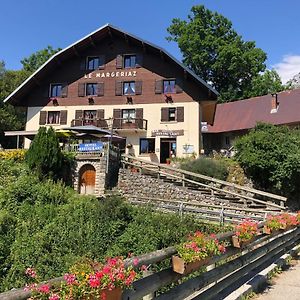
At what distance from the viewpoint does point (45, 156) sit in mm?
22734

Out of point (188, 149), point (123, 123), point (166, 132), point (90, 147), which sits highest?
point (123, 123)

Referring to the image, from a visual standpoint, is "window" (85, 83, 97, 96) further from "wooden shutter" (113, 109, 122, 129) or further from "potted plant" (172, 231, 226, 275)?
"potted plant" (172, 231, 226, 275)

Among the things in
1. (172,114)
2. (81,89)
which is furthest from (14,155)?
(172,114)

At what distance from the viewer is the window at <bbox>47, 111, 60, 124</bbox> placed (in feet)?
107

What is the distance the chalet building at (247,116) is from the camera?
119 ft

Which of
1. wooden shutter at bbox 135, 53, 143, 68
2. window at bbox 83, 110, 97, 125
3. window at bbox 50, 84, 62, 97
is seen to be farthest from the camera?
window at bbox 50, 84, 62, 97

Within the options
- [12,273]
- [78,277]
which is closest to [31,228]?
[12,273]

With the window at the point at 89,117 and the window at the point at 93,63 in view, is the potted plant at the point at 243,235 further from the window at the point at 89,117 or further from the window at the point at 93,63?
the window at the point at 93,63

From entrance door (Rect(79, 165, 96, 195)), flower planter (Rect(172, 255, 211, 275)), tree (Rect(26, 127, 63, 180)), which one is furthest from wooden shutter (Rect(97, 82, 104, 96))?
flower planter (Rect(172, 255, 211, 275))

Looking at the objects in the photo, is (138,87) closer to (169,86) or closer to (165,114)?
(169,86)

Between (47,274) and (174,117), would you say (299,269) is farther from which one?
(174,117)

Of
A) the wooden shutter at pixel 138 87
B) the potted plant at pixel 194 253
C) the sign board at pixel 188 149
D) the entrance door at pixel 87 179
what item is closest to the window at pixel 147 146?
the sign board at pixel 188 149

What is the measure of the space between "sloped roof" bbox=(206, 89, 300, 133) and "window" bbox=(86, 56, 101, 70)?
14.7 metres

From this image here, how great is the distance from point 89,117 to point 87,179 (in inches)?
356
